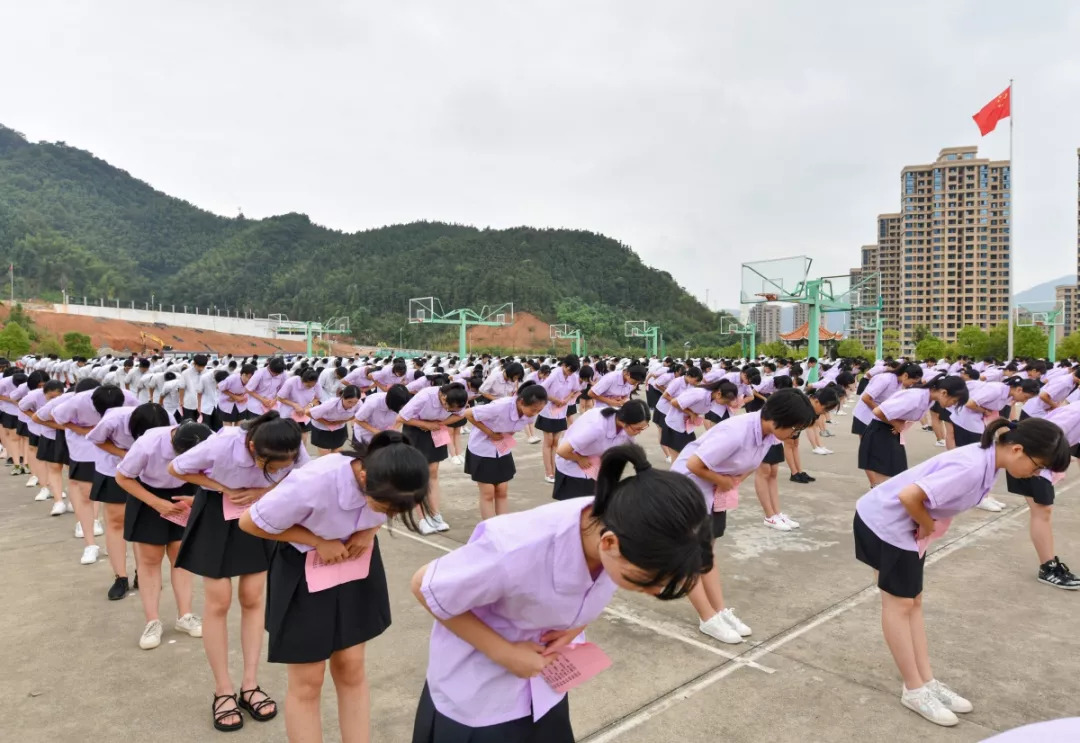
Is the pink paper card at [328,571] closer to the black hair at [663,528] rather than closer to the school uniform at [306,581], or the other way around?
the school uniform at [306,581]

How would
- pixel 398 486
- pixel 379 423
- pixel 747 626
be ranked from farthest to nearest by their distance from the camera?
pixel 379 423, pixel 747 626, pixel 398 486

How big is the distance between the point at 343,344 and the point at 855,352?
5841cm

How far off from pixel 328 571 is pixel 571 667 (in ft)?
3.56

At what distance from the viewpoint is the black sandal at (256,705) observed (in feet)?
9.46

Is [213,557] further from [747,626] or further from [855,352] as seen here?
[855,352]

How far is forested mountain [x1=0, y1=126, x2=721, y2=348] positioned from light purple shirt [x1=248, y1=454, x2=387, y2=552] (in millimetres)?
82950

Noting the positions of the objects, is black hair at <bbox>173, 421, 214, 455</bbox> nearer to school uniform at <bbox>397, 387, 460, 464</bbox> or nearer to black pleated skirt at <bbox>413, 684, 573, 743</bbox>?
black pleated skirt at <bbox>413, 684, 573, 743</bbox>

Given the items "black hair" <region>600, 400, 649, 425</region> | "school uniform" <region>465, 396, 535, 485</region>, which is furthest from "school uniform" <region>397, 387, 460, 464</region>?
"black hair" <region>600, 400, 649, 425</region>

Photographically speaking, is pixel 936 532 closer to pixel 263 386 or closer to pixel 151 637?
pixel 151 637

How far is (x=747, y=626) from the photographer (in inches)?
147

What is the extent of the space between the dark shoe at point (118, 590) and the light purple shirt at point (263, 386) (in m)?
5.16

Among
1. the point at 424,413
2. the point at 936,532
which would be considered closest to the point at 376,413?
the point at 424,413

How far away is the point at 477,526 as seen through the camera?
1365 millimetres

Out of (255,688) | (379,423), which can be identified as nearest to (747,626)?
(255,688)
